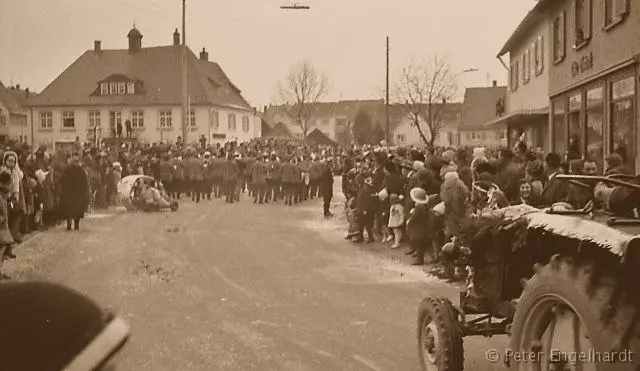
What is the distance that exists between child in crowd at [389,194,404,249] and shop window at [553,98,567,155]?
6826mm

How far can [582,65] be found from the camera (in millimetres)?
18516

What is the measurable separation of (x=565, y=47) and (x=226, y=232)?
938cm

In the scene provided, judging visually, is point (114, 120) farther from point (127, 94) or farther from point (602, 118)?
point (602, 118)

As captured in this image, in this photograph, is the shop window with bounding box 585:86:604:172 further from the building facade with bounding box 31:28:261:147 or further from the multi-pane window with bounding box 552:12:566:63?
the building facade with bounding box 31:28:261:147

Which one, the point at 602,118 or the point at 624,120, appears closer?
the point at 624,120

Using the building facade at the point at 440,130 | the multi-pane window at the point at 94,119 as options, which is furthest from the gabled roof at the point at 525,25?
the building facade at the point at 440,130

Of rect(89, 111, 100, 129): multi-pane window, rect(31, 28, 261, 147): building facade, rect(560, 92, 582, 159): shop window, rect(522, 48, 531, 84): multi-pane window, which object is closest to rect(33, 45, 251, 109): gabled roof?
rect(31, 28, 261, 147): building facade

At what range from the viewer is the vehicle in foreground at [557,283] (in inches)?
127

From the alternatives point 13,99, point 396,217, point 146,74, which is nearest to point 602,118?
point 396,217

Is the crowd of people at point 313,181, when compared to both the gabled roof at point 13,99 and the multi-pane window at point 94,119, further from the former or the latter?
the gabled roof at point 13,99

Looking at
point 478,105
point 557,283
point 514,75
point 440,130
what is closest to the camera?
point 557,283

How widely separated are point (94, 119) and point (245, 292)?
→ 10099mm

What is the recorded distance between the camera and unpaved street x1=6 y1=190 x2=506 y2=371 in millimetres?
6941

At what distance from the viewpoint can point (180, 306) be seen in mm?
9203
